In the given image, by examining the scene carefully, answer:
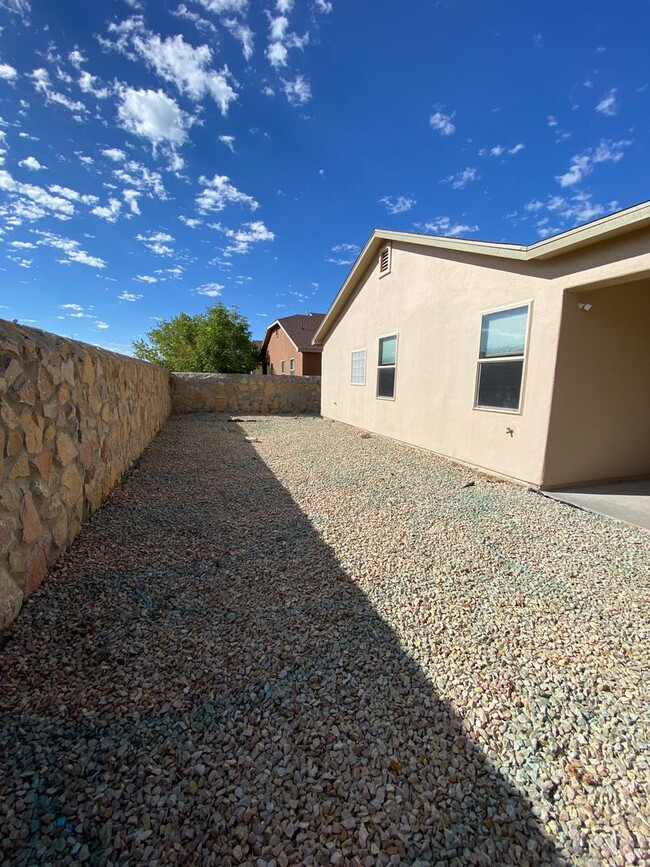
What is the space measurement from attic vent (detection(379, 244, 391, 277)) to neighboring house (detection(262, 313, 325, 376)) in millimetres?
11635

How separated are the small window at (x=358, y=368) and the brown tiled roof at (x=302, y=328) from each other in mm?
9863

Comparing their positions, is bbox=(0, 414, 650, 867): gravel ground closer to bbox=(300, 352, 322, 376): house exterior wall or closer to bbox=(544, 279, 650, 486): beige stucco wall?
bbox=(544, 279, 650, 486): beige stucco wall

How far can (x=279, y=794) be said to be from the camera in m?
1.30

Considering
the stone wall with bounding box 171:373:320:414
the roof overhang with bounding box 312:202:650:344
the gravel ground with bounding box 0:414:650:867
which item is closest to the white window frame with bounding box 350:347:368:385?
the roof overhang with bounding box 312:202:650:344

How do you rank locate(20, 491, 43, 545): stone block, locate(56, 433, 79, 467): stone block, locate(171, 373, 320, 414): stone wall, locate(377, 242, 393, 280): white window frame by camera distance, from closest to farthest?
locate(20, 491, 43, 545): stone block < locate(56, 433, 79, 467): stone block < locate(377, 242, 393, 280): white window frame < locate(171, 373, 320, 414): stone wall

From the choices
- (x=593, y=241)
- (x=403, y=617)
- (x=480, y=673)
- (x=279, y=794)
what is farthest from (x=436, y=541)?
(x=593, y=241)

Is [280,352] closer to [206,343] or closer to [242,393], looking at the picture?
[206,343]

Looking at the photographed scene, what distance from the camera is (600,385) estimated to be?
16.1 ft

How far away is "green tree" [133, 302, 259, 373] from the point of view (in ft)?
73.7

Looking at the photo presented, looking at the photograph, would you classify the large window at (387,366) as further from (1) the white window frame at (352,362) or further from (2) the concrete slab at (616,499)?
(2) the concrete slab at (616,499)

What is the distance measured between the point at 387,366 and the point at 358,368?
1.74 meters

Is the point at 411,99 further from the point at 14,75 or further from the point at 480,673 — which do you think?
the point at 480,673

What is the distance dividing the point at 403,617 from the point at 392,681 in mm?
532

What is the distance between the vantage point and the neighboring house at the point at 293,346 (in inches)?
814
